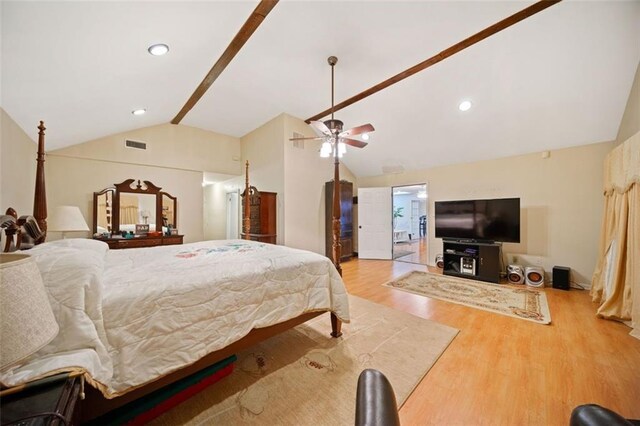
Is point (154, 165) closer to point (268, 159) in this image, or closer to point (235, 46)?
point (268, 159)

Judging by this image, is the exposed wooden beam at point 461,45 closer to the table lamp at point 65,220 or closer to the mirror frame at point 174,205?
the mirror frame at point 174,205

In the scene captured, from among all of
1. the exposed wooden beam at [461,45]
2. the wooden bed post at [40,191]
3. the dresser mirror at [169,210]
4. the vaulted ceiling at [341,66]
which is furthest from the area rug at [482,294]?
the dresser mirror at [169,210]

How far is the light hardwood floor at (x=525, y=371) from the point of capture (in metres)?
1.52

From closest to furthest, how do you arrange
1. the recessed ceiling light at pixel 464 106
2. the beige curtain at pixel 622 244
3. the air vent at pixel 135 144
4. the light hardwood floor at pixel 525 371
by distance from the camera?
the light hardwood floor at pixel 525 371, the beige curtain at pixel 622 244, the recessed ceiling light at pixel 464 106, the air vent at pixel 135 144

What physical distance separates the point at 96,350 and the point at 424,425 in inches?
69.6

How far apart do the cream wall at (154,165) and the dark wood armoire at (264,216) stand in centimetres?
141

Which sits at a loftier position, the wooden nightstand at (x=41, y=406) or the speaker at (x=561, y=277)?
the wooden nightstand at (x=41, y=406)

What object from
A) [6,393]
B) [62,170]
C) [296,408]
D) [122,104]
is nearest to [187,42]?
[122,104]

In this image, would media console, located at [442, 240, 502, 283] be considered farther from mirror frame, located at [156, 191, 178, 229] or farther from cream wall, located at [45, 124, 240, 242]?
mirror frame, located at [156, 191, 178, 229]

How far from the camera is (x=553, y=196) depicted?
13.4 ft

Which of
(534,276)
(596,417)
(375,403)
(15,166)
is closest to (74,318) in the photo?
(375,403)

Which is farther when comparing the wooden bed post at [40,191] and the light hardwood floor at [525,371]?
the wooden bed post at [40,191]

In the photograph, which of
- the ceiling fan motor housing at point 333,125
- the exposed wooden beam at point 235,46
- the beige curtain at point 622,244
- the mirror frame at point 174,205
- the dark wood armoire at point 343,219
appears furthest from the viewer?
the dark wood armoire at point 343,219

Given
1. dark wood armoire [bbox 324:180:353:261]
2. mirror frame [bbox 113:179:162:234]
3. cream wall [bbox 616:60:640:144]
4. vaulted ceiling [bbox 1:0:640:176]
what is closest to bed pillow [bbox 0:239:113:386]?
vaulted ceiling [bbox 1:0:640:176]
